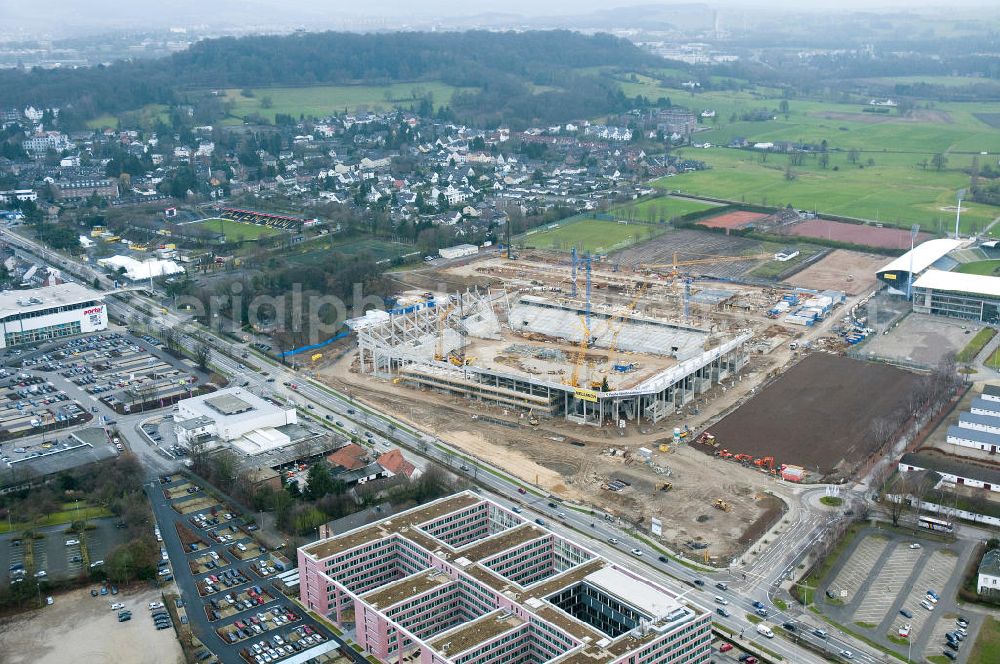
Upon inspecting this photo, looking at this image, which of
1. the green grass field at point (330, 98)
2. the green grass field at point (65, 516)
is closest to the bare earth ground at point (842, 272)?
the green grass field at point (65, 516)

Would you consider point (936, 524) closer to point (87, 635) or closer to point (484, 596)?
point (484, 596)

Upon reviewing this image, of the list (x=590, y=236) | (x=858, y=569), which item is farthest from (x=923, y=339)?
(x=590, y=236)

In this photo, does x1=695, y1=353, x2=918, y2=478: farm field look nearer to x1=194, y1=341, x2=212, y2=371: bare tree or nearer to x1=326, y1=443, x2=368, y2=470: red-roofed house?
x1=326, y1=443, x2=368, y2=470: red-roofed house

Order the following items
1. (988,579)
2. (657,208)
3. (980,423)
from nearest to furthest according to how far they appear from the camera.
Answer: (988,579) < (980,423) < (657,208)

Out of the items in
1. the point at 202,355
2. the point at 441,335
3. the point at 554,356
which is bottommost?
the point at 202,355

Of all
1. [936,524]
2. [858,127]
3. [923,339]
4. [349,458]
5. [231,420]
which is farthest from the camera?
[858,127]

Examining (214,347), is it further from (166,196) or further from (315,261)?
(166,196)

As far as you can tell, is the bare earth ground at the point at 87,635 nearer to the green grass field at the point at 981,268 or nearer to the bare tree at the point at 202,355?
the bare tree at the point at 202,355
